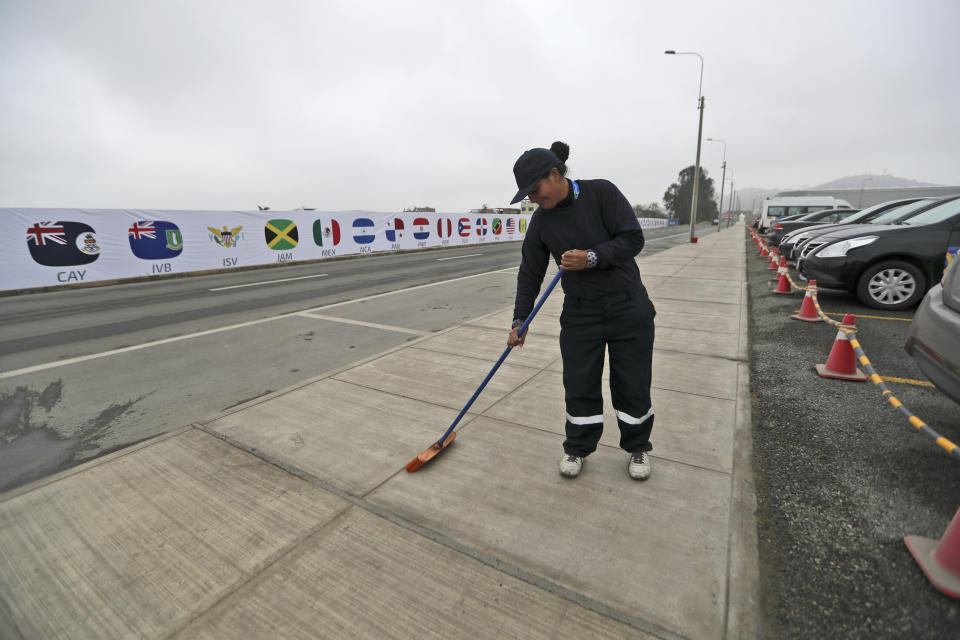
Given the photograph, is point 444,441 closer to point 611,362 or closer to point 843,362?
point 611,362

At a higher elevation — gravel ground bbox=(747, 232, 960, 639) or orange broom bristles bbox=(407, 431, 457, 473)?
orange broom bristles bbox=(407, 431, 457, 473)

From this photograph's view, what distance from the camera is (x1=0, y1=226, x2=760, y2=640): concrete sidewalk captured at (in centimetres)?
180

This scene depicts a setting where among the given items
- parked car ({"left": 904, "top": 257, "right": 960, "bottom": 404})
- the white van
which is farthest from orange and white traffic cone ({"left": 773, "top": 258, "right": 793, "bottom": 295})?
the white van

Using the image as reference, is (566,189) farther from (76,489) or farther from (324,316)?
(324,316)

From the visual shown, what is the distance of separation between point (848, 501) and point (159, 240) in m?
15.2

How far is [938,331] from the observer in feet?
8.92

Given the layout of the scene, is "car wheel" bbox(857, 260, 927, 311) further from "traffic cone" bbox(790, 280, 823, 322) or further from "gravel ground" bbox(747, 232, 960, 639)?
"gravel ground" bbox(747, 232, 960, 639)

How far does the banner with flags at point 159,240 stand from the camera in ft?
34.2

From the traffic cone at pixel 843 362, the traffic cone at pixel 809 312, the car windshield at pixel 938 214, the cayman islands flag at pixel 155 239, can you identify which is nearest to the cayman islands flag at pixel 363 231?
the cayman islands flag at pixel 155 239

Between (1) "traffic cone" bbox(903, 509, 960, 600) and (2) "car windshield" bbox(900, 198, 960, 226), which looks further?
(2) "car windshield" bbox(900, 198, 960, 226)

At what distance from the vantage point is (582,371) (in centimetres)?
252

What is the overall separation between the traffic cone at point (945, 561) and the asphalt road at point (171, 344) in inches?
172

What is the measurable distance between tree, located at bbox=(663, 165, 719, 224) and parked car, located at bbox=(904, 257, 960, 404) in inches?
3743

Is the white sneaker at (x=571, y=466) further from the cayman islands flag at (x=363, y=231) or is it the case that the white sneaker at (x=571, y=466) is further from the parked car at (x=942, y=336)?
the cayman islands flag at (x=363, y=231)
